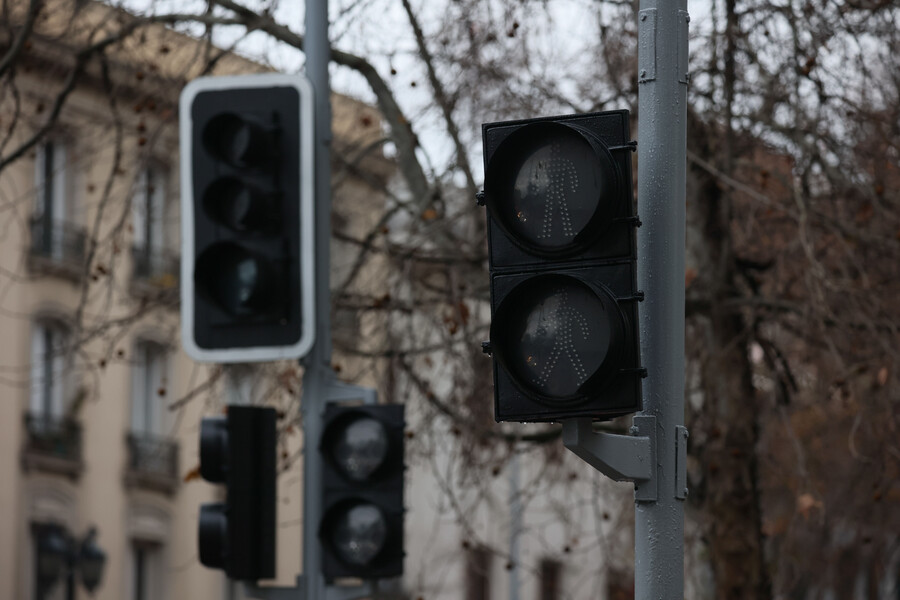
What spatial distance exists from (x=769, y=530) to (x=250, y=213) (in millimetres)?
7785

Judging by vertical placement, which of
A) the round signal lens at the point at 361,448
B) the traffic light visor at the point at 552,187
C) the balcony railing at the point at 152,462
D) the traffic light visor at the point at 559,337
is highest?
the traffic light visor at the point at 552,187

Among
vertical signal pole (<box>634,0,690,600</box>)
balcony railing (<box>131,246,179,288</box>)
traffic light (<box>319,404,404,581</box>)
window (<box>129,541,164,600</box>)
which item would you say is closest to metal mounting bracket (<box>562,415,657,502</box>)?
vertical signal pole (<box>634,0,690,600</box>)

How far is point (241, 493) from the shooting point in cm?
603

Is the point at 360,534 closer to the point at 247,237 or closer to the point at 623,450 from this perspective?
the point at 247,237

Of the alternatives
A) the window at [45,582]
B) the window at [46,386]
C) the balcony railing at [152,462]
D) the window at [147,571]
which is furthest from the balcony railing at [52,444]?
the window at [147,571]

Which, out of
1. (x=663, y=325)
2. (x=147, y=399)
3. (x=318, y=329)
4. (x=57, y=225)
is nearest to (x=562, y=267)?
(x=663, y=325)

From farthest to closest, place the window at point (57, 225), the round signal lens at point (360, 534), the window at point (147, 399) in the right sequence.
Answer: the window at point (147, 399)
the window at point (57, 225)
the round signal lens at point (360, 534)

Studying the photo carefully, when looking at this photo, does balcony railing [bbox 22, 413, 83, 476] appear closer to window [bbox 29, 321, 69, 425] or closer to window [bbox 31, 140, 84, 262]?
window [bbox 29, 321, 69, 425]

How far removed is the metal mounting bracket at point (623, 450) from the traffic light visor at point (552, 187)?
17.9 inches

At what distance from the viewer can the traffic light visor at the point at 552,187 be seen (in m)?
4.00

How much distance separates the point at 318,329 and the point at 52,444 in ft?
73.2

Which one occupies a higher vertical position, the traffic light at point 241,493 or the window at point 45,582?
the traffic light at point 241,493

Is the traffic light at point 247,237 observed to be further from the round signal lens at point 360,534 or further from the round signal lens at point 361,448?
the round signal lens at point 360,534

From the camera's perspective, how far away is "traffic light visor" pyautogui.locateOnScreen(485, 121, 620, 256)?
4000 millimetres
